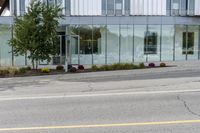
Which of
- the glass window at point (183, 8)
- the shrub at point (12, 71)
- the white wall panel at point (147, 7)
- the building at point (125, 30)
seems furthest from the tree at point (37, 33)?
the glass window at point (183, 8)

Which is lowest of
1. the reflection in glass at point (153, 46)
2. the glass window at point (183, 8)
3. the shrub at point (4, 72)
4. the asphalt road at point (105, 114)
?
the asphalt road at point (105, 114)

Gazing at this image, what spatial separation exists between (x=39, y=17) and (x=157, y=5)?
14902 mm

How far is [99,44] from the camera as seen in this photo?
3472 cm

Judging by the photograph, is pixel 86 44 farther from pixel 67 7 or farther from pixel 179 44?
pixel 179 44

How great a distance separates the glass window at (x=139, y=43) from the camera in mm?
34844

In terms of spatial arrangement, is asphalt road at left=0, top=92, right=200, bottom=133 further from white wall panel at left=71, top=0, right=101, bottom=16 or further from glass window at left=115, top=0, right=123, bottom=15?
glass window at left=115, top=0, right=123, bottom=15

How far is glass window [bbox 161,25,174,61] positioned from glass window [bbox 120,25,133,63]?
121 inches

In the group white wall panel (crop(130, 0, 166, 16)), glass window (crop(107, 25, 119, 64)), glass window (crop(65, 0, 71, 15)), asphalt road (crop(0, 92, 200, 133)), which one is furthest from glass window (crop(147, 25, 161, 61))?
asphalt road (crop(0, 92, 200, 133))

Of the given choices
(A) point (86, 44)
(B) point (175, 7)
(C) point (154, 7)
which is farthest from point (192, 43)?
(A) point (86, 44)

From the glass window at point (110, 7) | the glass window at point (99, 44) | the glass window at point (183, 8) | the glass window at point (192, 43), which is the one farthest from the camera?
the glass window at point (192, 43)

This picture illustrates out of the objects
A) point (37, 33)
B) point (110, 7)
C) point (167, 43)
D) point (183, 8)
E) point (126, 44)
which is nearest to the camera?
point (37, 33)

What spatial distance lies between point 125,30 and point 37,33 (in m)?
13.3

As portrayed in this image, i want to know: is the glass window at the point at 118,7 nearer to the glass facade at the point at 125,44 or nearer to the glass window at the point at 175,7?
the glass facade at the point at 125,44

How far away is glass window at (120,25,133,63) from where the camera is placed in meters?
34.7
